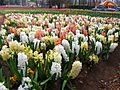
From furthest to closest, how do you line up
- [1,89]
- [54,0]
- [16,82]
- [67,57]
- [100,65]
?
[54,0] < [100,65] < [67,57] < [16,82] < [1,89]

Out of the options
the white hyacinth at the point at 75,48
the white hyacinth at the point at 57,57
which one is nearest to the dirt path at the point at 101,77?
the white hyacinth at the point at 75,48

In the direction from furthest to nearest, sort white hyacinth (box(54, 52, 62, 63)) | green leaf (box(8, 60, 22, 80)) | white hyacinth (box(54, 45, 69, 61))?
1. white hyacinth (box(54, 45, 69, 61))
2. white hyacinth (box(54, 52, 62, 63))
3. green leaf (box(8, 60, 22, 80))

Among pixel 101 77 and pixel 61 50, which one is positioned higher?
pixel 61 50

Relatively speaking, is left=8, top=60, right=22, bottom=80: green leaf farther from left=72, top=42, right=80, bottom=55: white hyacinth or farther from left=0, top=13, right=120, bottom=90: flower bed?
left=72, top=42, right=80, bottom=55: white hyacinth

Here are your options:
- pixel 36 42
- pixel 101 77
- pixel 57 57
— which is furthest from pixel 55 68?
pixel 101 77

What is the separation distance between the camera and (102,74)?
6590mm

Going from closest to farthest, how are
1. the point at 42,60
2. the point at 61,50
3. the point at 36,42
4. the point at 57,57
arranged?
the point at 57,57 → the point at 42,60 → the point at 61,50 → the point at 36,42

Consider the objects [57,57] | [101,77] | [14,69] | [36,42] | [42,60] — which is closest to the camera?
[14,69]

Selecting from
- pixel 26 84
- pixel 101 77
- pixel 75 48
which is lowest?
pixel 101 77

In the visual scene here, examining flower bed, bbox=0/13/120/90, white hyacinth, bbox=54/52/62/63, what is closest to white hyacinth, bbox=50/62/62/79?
flower bed, bbox=0/13/120/90

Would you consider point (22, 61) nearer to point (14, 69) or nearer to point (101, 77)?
point (14, 69)

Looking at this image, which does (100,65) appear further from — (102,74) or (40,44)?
(40,44)

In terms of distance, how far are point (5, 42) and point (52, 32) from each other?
1208 millimetres

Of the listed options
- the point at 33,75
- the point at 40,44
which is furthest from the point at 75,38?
the point at 33,75
